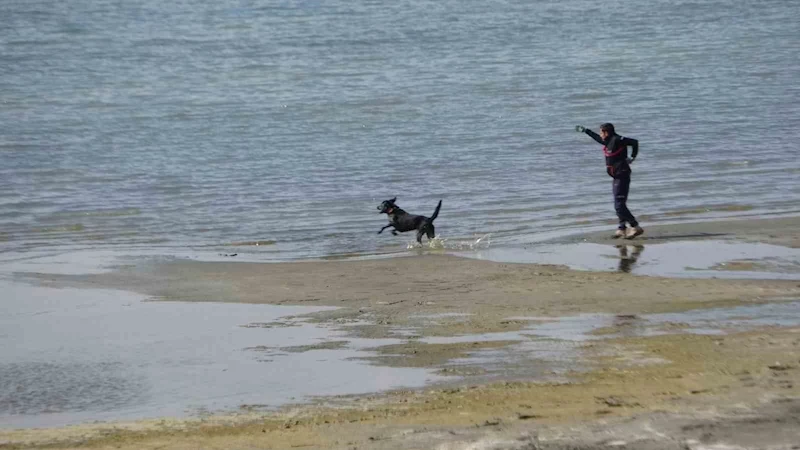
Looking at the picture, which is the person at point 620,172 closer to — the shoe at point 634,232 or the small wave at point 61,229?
the shoe at point 634,232

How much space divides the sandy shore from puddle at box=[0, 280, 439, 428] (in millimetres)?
332

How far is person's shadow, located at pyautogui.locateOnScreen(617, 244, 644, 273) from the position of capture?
13.3 metres

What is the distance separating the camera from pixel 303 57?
134 ft

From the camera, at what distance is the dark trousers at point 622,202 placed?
15.2 metres

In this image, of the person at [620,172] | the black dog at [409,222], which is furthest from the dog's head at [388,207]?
the person at [620,172]

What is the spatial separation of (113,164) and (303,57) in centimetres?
1672

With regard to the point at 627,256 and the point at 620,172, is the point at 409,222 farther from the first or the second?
the point at 627,256

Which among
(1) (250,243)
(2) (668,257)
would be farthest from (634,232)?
(1) (250,243)

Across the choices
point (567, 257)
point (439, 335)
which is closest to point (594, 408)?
point (439, 335)

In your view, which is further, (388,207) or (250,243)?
(250,243)

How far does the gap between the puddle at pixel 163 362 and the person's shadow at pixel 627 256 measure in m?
3.31

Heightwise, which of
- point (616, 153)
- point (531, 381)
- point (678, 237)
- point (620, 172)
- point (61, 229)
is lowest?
point (531, 381)

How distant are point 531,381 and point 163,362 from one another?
3.04 meters

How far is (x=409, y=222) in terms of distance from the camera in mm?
15891
